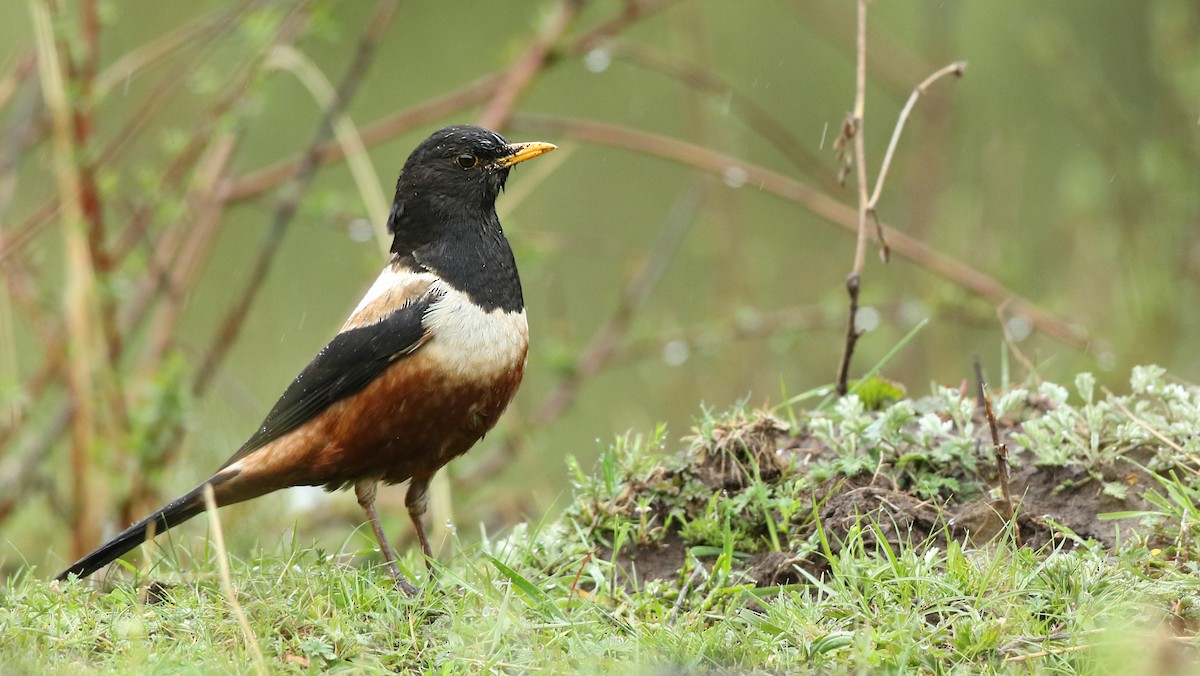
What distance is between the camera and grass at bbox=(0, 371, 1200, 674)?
3381mm

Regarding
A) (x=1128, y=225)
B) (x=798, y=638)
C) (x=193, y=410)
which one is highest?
(x=798, y=638)

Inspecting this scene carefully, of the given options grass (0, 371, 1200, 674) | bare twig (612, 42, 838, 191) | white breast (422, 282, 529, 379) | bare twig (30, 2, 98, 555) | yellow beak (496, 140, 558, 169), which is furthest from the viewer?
bare twig (612, 42, 838, 191)

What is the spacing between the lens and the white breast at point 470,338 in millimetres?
4512

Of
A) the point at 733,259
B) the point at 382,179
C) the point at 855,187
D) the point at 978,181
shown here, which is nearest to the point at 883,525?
the point at 733,259

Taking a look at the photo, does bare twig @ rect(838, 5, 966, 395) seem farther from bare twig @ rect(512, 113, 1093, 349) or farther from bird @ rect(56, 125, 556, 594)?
bare twig @ rect(512, 113, 1093, 349)

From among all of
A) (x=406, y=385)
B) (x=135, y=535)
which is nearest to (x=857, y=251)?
(x=406, y=385)

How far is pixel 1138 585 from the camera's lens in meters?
3.51

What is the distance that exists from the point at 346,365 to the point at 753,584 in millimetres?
1634

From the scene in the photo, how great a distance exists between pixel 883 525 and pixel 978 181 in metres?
7.91

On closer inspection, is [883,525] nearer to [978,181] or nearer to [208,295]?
[978,181]

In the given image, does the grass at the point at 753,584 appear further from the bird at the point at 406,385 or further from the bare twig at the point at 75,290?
the bare twig at the point at 75,290

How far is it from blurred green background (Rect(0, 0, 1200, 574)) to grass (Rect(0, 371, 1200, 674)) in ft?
1.32

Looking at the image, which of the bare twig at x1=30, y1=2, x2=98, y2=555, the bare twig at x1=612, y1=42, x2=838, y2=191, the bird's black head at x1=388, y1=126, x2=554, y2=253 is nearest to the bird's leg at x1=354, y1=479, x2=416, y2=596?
the bird's black head at x1=388, y1=126, x2=554, y2=253

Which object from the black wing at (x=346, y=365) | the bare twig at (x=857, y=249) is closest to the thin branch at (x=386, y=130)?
the bare twig at (x=857, y=249)
